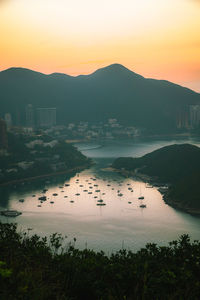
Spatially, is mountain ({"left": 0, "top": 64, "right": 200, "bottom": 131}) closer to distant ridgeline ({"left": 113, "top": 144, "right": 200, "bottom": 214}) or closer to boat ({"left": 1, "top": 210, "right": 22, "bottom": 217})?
distant ridgeline ({"left": 113, "top": 144, "right": 200, "bottom": 214})

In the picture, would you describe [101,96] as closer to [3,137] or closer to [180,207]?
[3,137]

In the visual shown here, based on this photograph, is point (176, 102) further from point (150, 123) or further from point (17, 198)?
point (17, 198)

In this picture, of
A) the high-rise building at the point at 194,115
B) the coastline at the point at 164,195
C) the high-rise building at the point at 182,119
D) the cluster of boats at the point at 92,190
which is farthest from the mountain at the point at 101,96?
the cluster of boats at the point at 92,190

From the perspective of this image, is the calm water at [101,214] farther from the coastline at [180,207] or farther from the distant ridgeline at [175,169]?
the distant ridgeline at [175,169]

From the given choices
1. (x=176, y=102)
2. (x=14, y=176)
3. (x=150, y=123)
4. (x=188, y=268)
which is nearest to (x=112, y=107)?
(x=150, y=123)

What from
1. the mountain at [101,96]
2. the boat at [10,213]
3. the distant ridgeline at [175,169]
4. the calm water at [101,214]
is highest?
the mountain at [101,96]
